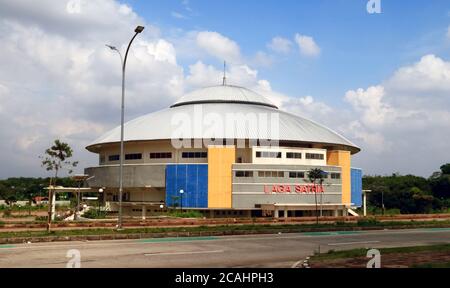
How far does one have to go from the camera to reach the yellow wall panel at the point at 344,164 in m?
64.6

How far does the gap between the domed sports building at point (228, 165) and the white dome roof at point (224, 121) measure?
15cm

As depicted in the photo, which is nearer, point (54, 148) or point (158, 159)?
point (54, 148)

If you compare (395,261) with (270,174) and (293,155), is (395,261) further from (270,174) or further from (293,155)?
(293,155)

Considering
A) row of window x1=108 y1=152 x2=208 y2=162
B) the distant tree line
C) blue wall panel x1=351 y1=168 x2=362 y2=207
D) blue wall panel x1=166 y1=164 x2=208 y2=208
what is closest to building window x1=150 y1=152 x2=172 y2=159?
row of window x1=108 y1=152 x2=208 y2=162

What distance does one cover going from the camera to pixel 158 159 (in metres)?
61.7

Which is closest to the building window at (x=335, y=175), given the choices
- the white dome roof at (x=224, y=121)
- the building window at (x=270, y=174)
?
the white dome roof at (x=224, y=121)

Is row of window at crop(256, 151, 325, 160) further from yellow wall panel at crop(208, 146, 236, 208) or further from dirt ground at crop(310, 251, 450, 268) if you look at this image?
dirt ground at crop(310, 251, 450, 268)

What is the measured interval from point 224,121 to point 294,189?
44.7 feet

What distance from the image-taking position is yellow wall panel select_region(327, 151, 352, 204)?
212 ft

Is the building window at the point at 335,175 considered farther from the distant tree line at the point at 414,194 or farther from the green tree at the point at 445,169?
the green tree at the point at 445,169

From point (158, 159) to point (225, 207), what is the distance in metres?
11.7

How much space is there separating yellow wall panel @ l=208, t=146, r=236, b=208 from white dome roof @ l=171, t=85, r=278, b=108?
17691 millimetres

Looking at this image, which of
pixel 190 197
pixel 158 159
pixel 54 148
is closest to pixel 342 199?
pixel 190 197
